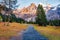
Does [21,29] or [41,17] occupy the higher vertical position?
[41,17]

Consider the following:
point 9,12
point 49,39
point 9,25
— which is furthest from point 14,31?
point 49,39

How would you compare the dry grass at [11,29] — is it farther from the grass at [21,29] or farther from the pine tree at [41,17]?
the pine tree at [41,17]

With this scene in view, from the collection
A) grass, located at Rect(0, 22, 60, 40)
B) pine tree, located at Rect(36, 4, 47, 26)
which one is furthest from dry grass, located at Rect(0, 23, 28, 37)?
pine tree, located at Rect(36, 4, 47, 26)

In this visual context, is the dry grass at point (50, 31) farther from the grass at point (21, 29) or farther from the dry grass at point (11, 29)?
the dry grass at point (11, 29)

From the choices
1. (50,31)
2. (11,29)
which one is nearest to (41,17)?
(50,31)

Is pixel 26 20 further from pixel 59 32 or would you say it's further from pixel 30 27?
pixel 59 32

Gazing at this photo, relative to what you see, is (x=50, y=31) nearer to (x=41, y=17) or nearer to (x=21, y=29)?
(x=41, y=17)

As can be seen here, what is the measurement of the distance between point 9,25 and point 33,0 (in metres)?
0.49

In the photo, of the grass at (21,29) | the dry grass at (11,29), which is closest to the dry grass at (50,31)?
the grass at (21,29)

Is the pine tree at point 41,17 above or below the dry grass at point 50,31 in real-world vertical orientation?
above

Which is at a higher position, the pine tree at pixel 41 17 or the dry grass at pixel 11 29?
the pine tree at pixel 41 17

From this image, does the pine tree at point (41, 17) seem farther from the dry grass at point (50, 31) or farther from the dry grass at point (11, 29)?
the dry grass at point (11, 29)

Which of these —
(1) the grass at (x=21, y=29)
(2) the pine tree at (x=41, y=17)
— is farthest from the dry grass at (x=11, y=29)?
(2) the pine tree at (x=41, y=17)

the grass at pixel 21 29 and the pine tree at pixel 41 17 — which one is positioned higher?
the pine tree at pixel 41 17
